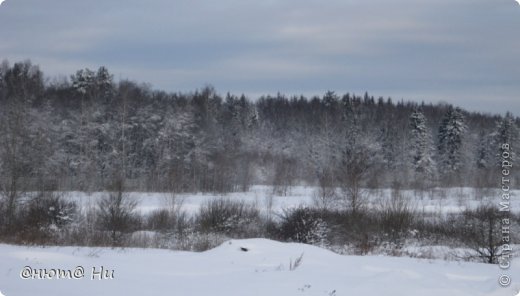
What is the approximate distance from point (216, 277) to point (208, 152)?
1711 inches

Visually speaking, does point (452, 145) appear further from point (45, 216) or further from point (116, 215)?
point (45, 216)

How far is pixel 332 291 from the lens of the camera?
992cm

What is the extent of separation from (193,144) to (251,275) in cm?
4343

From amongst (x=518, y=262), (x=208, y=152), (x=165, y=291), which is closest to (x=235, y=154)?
(x=208, y=152)

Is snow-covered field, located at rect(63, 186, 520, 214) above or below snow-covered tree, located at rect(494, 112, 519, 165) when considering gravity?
below

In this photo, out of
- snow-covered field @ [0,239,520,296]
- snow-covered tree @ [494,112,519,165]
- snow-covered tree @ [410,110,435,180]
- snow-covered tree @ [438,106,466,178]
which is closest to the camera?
snow-covered field @ [0,239,520,296]

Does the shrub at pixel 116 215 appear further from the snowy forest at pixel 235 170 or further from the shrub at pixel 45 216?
the shrub at pixel 45 216

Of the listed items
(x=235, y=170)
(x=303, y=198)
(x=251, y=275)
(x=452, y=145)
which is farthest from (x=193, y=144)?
(x=251, y=275)

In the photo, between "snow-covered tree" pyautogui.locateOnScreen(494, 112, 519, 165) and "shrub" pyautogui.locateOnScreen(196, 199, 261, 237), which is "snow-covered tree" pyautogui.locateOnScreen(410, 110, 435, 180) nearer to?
"snow-covered tree" pyautogui.locateOnScreen(494, 112, 519, 165)

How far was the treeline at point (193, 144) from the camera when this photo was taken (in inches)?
1560

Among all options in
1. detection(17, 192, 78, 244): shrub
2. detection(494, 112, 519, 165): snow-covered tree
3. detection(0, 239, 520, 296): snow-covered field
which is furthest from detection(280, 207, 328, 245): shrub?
detection(494, 112, 519, 165): snow-covered tree

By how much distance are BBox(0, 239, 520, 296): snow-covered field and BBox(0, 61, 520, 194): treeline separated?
11.4 metres

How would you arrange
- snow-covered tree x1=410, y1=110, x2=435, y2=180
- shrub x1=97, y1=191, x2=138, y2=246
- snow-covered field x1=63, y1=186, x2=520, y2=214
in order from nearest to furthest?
shrub x1=97, y1=191, x2=138, y2=246
snow-covered field x1=63, y1=186, x2=520, y2=214
snow-covered tree x1=410, y1=110, x2=435, y2=180

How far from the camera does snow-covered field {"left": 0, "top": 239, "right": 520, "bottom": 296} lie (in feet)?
31.8
